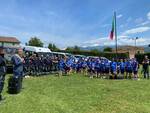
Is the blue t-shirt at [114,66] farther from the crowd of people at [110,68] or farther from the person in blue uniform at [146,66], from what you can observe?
the person in blue uniform at [146,66]

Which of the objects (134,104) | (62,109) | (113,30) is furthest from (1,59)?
(113,30)

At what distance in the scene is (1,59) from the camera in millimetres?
11227

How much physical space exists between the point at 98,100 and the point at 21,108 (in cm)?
307

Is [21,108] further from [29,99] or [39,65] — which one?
[39,65]

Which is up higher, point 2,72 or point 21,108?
point 2,72

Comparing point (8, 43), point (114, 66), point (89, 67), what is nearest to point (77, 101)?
point (114, 66)

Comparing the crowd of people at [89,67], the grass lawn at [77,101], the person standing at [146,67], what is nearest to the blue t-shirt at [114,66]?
the crowd of people at [89,67]

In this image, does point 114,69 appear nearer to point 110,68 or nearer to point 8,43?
point 110,68

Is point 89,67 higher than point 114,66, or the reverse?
point 114,66

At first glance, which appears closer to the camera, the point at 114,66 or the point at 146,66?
the point at 114,66

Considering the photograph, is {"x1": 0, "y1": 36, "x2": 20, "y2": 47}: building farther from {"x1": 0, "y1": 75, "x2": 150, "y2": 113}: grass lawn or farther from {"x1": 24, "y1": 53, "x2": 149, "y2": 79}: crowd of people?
{"x1": 0, "y1": 75, "x2": 150, "y2": 113}: grass lawn

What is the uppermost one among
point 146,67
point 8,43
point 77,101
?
point 8,43

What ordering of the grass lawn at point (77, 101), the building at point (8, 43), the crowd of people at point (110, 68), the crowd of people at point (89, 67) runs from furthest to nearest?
the building at point (8, 43) → the crowd of people at point (89, 67) → the crowd of people at point (110, 68) → the grass lawn at point (77, 101)

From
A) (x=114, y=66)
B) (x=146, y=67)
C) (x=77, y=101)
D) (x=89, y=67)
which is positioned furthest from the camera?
(x=89, y=67)
